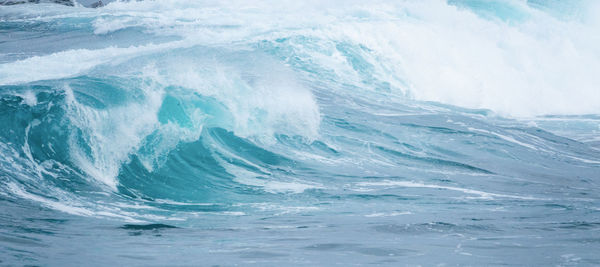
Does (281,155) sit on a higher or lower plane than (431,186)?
higher

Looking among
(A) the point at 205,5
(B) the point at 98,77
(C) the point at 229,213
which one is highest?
(A) the point at 205,5

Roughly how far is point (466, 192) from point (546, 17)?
2456 cm

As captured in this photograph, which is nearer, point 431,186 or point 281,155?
point 431,186

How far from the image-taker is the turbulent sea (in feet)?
17.3

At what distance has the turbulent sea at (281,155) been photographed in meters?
5.28

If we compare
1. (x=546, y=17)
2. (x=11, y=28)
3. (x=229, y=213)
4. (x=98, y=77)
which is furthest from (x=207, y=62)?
(x=546, y=17)

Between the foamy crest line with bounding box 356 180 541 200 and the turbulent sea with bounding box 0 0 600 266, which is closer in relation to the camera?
the turbulent sea with bounding box 0 0 600 266

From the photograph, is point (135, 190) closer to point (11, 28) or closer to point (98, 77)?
point (98, 77)

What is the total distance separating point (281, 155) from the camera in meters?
8.92

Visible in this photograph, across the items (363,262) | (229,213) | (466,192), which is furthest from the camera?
(466,192)

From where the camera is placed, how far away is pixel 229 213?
21.3 ft

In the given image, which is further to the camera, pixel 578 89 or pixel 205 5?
pixel 205 5

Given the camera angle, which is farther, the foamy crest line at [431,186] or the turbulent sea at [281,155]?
the foamy crest line at [431,186]

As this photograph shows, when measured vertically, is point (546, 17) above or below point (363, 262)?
above
